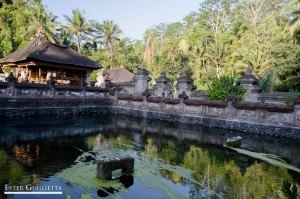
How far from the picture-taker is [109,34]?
2362 inches

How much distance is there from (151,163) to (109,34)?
176 ft

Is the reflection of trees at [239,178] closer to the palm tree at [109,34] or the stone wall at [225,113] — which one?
the stone wall at [225,113]

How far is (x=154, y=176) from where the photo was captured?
8.21m

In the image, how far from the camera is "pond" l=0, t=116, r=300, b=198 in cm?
721

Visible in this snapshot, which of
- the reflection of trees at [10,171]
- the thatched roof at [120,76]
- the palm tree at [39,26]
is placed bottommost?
the reflection of trees at [10,171]

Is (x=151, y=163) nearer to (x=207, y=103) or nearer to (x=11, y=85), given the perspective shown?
(x=207, y=103)

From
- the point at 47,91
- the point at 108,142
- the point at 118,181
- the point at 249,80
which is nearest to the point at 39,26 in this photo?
the point at 47,91

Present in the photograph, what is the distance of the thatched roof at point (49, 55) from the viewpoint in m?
26.9

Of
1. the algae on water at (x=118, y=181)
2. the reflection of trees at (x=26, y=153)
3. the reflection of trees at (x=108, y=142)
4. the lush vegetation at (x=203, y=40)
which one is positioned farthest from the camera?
the lush vegetation at (x=203, y=40)

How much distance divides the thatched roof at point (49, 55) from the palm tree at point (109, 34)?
28.4 m

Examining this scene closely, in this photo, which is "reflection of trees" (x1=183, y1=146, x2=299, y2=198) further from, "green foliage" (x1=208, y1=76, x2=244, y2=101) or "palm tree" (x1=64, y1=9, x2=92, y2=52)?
"palm tree" (x1=64, y1=9, x2=92, y2=52)

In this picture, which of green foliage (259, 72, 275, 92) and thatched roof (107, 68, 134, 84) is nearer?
green foliage (259, 72, 275, 92)

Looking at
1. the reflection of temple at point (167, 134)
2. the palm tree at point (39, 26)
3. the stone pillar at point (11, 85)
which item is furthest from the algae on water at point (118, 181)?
the palm tree at point (39, 26)

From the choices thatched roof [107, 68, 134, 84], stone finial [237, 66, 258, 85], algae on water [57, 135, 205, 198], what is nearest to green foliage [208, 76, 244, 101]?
stone finial [237, 66, 258, 85]
